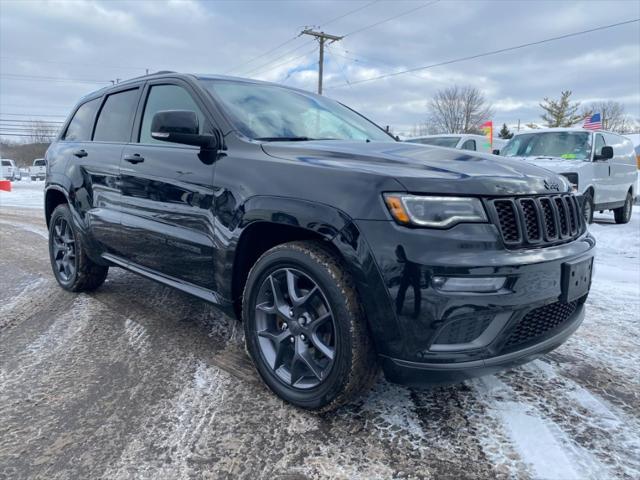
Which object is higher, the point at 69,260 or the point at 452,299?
the point at 452,299

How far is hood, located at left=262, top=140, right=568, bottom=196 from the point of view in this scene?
79.3 inches

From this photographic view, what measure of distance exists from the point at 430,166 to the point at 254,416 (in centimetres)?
146

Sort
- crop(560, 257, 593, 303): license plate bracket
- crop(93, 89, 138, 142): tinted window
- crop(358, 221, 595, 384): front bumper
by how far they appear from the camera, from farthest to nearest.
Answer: crop(93, 89, 138, 142): tinted window < crop(560, 257, 593, 303): license plate bracket < crop(358, 221, 595, 384): front bumper

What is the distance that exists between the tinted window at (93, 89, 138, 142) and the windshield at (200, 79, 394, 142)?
939 mm

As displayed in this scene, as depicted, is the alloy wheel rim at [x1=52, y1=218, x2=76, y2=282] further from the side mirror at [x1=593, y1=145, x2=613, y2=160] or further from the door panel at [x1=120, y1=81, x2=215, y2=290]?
the side mirror at [x1=593, y1=145, x2=613, y2=160]

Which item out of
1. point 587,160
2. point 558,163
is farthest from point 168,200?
point 587,160

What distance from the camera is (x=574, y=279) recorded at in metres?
2.19

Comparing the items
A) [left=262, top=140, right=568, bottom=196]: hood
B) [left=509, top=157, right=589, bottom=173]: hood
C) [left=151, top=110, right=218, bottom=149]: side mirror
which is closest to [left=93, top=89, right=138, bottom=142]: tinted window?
[left=151, top=110, right=218, bottom=149]: side mirror

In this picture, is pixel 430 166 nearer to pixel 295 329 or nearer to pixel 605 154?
pixel 295 329

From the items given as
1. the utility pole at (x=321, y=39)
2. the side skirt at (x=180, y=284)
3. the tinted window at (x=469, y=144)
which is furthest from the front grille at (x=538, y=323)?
the utility pole at (x=321, y=39)

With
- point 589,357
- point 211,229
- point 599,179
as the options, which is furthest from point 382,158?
point 599,179

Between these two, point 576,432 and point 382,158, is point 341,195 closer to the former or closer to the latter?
point 382,158

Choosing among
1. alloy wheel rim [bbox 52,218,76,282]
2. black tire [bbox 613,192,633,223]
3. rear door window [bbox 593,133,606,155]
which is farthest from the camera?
black tire [bbox 613,192,633,223]

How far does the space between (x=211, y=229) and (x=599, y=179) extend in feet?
27.2
